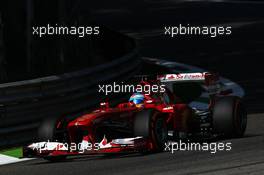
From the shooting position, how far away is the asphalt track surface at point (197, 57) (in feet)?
37.7

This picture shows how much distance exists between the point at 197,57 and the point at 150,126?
48.4 ft

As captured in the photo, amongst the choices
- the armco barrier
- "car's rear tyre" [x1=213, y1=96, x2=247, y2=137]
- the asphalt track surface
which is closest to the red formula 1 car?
"car's rear tyre" [x1=213, y1=96, x2=247, y2=137]

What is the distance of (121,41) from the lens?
81.6 ft

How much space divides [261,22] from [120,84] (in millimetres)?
15447

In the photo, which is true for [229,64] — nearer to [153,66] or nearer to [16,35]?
[153,66]

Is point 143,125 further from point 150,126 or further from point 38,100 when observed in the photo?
point 38,100

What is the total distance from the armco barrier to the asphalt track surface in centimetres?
139

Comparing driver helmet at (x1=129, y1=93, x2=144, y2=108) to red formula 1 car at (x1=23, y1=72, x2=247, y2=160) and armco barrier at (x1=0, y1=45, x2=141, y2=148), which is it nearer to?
red formula 1 car at (x1=23, y1=72, x2=247, y2=160)

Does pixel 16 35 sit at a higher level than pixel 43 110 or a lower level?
higher

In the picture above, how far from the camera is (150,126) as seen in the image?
1233cm

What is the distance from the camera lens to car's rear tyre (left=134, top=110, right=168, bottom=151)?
12.3 meters

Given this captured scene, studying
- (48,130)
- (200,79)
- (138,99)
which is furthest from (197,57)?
(48,130)

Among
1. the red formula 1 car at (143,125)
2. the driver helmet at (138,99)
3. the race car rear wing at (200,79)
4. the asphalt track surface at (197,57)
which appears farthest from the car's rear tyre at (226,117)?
the driver helmet at (138,99)

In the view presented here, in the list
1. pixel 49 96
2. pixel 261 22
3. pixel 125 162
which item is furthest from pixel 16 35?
pixel 261 22
